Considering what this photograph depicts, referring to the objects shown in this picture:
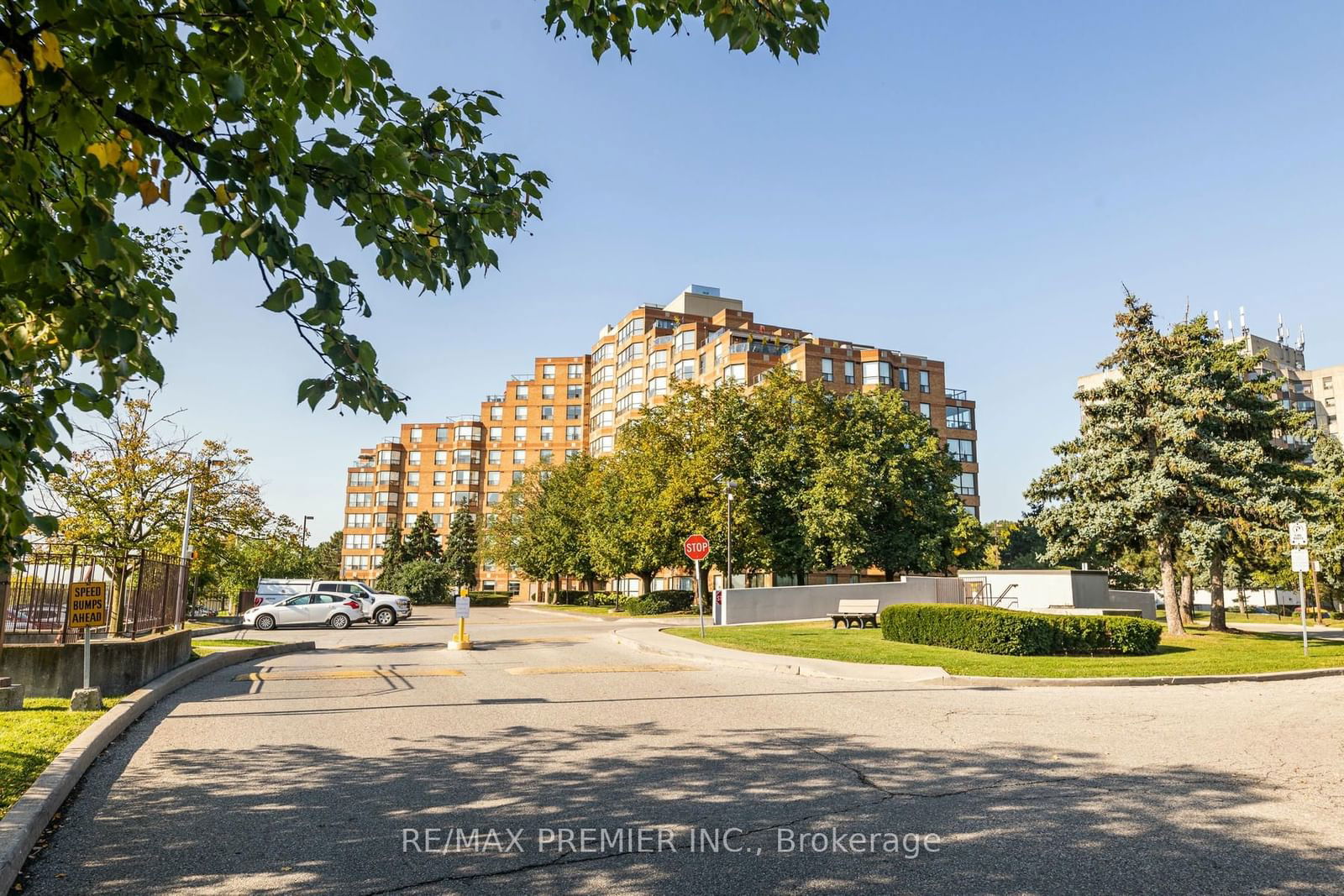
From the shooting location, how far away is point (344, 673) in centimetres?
1555


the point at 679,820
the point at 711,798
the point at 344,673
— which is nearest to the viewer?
the point at 679,820

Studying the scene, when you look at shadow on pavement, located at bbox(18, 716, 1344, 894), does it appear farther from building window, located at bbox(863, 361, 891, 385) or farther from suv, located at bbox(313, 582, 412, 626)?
building window, located at bbox(863, 361, 891, 385)

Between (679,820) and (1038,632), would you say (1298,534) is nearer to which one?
(1038,632)

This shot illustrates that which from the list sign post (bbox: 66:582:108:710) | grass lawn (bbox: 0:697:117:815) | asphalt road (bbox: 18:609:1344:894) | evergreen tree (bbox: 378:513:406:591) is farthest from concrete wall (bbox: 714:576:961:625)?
evergreen tree (bbox: 378:513:406:591)

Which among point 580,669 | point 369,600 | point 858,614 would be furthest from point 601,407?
point 580,669

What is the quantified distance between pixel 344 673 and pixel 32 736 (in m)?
7.25

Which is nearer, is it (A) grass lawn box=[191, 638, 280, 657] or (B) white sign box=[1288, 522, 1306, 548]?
(A) grass lawn box=[191, 638, 280, 657]

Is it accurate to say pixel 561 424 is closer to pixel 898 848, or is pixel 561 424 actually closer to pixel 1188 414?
pixel 1188 414

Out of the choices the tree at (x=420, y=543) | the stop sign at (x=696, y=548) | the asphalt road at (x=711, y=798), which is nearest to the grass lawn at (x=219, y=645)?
the asphalt road at (x=711, y=798)

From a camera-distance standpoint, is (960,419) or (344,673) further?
(960,419)

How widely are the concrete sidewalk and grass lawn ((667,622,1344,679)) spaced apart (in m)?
0.56

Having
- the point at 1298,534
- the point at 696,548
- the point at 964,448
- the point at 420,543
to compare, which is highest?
the point at 964,448

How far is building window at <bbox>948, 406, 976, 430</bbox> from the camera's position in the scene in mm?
76562

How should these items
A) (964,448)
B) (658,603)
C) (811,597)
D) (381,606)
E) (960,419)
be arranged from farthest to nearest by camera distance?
(960,419) < (964,448) < (658,603) < (811,597) < (381,606)
